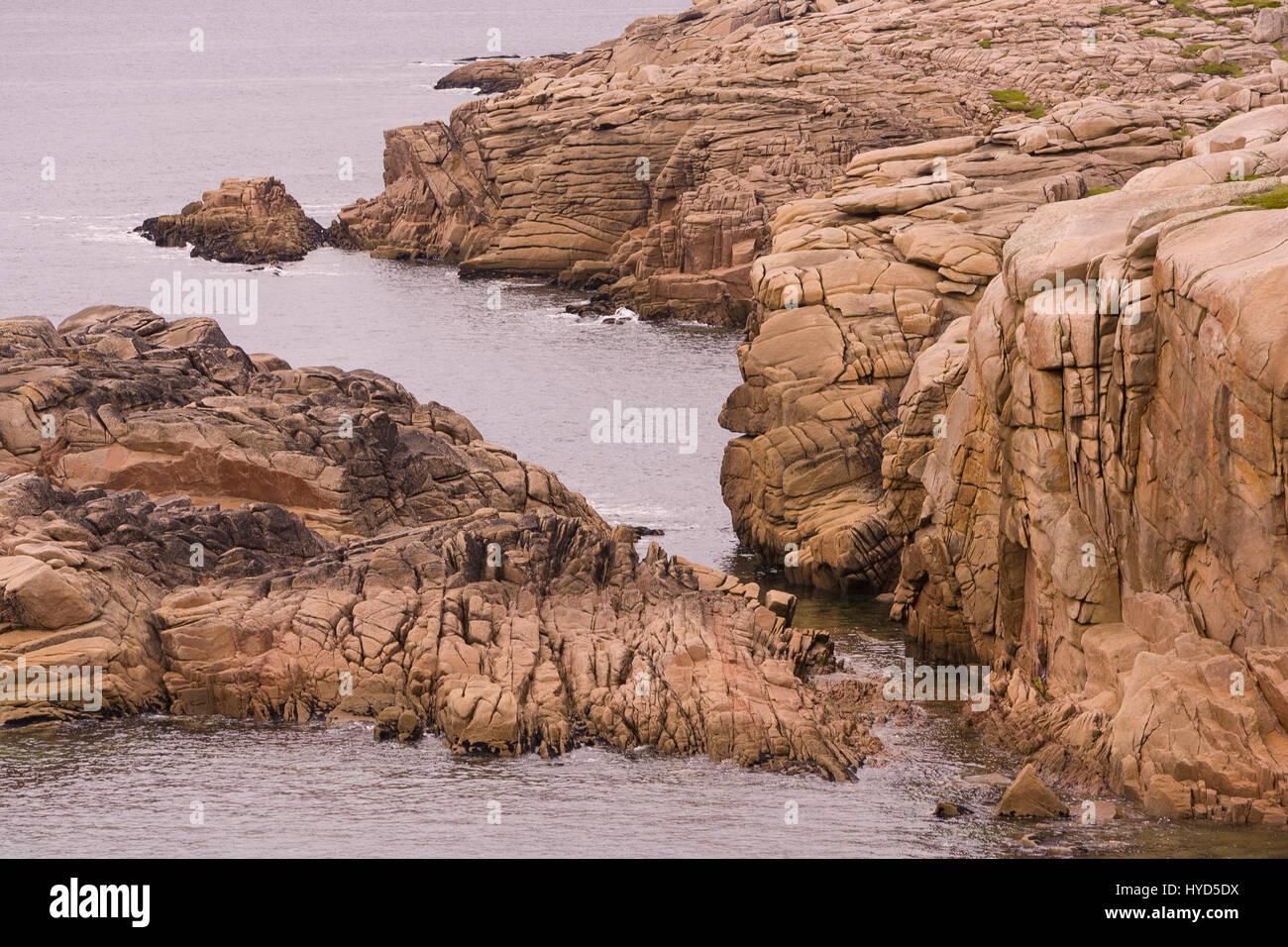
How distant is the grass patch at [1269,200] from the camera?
43.4 metres

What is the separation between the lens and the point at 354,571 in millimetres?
52188

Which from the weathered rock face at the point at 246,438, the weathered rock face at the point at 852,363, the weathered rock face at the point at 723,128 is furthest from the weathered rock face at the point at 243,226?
the weathered rock face at the point at 246,438

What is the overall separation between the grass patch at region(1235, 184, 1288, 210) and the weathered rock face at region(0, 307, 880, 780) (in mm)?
15731

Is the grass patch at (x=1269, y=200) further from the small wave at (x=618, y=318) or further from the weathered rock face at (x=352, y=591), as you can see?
the small wave at (x=618, y=318)

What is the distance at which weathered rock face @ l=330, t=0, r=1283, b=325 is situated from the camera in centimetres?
11631

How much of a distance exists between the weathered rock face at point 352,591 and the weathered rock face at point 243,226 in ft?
245

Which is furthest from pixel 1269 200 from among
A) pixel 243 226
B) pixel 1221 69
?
pixel 243 226

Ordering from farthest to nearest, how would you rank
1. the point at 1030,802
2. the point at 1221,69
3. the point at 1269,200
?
the point at 1221,69
the point at 1269,200
the point at 1030,802

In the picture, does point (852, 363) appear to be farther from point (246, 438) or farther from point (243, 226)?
point (243, 226)

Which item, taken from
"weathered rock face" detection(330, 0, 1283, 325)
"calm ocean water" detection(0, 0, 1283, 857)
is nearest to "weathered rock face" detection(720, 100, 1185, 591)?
"calm ocean water" detection(0, 0, 1283, 857)

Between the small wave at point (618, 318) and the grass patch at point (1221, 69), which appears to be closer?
the small wave at point (618, 318)

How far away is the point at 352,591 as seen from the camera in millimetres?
51469

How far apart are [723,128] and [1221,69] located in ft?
107

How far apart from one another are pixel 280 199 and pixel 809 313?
83647 millimetres
